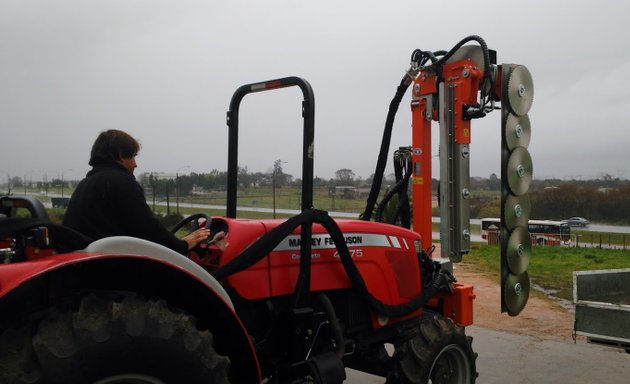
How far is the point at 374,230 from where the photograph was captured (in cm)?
427

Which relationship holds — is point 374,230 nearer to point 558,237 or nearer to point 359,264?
point 359,264

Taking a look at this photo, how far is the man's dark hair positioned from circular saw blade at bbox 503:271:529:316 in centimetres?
425

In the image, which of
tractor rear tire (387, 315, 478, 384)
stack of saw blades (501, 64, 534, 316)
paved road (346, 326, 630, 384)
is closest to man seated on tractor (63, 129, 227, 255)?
tractor rear tire (387, 315, 478, 384)

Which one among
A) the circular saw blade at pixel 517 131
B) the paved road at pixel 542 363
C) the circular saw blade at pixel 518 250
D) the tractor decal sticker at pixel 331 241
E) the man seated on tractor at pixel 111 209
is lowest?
the paved road at pixel 542 363

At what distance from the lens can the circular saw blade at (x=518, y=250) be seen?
19.3 ft

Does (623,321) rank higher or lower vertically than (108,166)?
lower

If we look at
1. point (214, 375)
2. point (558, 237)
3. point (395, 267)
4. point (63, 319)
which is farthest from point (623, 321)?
point (558, 237)

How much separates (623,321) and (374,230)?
98.4 inches

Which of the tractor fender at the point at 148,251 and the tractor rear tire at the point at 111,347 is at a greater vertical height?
the tractor fender at the point at 148,251

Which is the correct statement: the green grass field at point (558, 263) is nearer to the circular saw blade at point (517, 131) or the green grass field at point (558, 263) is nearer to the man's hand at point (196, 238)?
the circular saw blade at point (517, 131)

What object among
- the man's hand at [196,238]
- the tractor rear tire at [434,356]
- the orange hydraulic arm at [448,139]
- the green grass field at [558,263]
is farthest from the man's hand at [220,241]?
the green grass field at [558,263]

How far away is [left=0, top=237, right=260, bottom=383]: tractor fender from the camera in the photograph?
86.4 inches

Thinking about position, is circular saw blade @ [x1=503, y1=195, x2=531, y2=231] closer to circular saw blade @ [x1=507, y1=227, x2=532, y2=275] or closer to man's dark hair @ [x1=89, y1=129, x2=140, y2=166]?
circular saw blade @ [x1=507, y1=227, x2=532, y2=275]

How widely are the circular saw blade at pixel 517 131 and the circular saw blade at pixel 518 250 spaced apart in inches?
35.3
